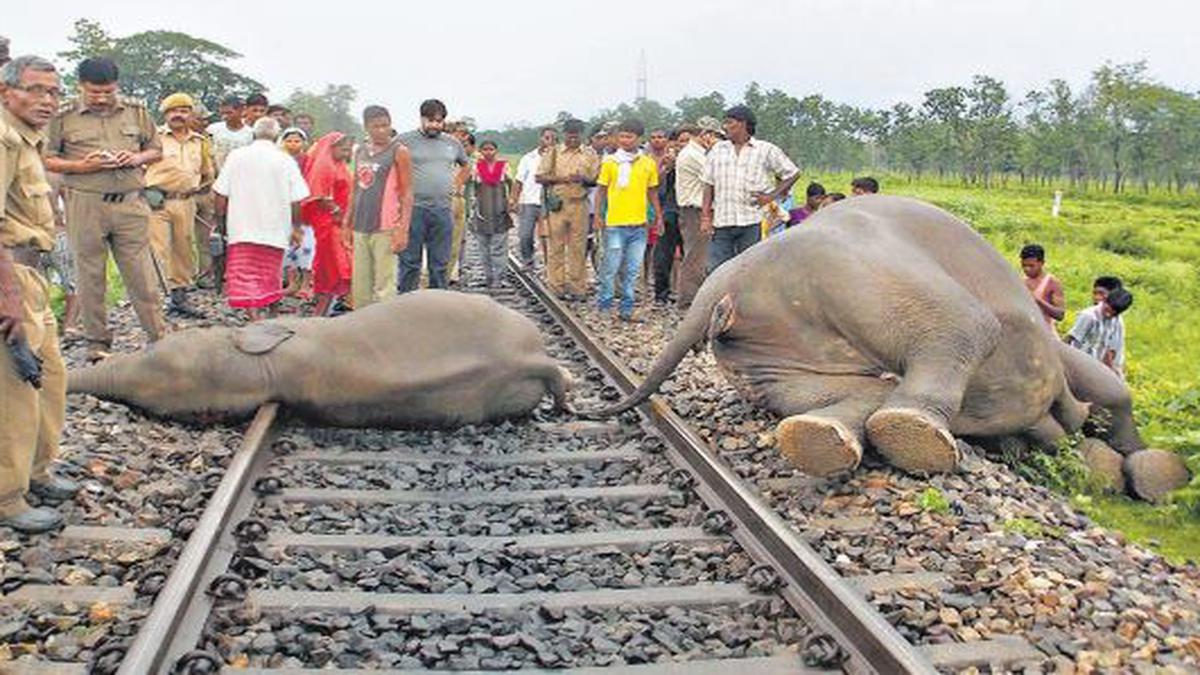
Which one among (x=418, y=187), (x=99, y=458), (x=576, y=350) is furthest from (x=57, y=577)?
(x=418, y=187)

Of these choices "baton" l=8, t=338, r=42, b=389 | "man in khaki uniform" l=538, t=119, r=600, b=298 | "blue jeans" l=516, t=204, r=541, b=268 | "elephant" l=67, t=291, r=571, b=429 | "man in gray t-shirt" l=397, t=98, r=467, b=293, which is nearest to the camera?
"baton" l=8, t=338, r=42, b=389

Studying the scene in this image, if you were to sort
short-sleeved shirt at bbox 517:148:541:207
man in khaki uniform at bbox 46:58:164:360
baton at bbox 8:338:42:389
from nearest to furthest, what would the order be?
1. baton at bbox 8:338:42:389
2. man in khaki uniform at bbox 46:58:164:360
3. short-sleeved shirt at bbox 517:148:541:207

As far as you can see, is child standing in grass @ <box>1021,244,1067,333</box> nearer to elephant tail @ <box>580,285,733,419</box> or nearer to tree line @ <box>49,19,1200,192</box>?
elephant tail @ <box>580,285,733,419</box>

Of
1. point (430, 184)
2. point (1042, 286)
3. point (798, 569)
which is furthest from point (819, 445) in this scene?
point (430, 184)

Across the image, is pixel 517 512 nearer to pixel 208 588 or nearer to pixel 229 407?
pixel 208 588

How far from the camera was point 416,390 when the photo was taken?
18.9 feet

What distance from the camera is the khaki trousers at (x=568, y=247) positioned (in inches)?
442

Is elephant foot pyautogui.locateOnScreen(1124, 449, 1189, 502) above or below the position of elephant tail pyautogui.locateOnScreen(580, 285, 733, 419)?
below

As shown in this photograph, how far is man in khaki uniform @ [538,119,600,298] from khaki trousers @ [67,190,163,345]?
466 cm

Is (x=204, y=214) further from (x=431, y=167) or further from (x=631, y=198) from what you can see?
(x=631, y=198)

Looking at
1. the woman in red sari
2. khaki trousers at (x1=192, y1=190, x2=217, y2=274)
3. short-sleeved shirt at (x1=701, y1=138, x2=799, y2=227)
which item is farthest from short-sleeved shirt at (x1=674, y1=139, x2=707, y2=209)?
khaki trousers at (x1=192, y1=190, x2=217, y2=274)

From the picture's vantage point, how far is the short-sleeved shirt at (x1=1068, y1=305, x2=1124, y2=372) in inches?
312

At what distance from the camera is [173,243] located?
30.8 ft

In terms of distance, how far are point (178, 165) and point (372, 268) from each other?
2.18m
